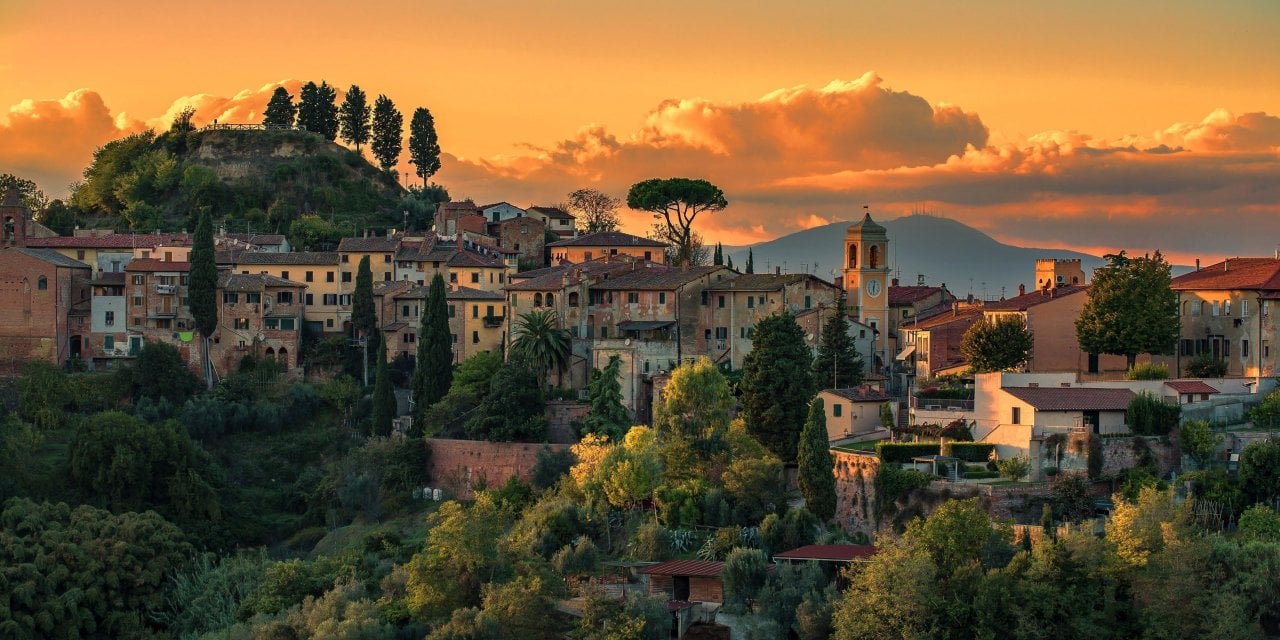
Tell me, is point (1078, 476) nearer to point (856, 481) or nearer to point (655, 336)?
point (856, 481)

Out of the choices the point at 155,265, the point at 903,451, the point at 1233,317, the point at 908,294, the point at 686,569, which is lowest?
the point at 686,569

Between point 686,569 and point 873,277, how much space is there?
959 inches

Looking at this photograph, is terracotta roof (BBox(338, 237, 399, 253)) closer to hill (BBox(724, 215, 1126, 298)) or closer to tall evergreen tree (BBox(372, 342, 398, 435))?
tall evergreen tree (BBox(372, 342, 398, 435))

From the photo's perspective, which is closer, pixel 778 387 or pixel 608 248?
pixel 778 387

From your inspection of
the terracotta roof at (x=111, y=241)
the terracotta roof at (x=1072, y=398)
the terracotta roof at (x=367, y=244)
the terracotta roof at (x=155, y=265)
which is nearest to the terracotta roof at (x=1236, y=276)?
the terracotta roof at (x=1072, y=398)

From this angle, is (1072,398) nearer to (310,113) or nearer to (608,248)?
(608,248)

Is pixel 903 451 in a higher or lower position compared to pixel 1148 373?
lower

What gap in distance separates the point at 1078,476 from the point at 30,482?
33915mm

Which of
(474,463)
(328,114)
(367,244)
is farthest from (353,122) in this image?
(474,463)

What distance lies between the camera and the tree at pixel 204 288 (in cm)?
6938

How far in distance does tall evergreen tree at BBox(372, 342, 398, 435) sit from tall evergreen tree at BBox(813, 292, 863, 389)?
1538 centimetres

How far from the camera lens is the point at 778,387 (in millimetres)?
52438

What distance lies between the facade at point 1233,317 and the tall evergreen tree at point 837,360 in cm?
1015

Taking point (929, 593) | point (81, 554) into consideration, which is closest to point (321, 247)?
point (81, 554)
